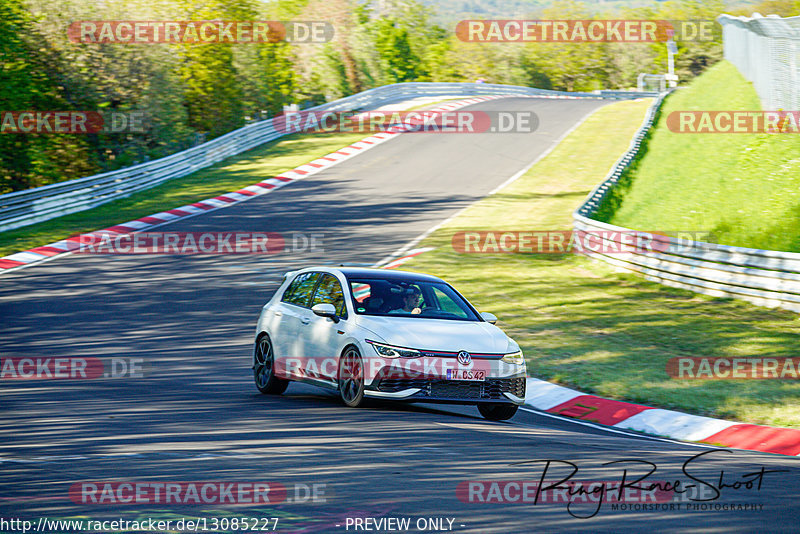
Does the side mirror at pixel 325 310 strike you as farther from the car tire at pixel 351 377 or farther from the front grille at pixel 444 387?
the front grille at pixel 444 387

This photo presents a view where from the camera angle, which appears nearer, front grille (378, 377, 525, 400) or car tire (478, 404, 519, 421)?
front grille (378, 377, 525, 400)

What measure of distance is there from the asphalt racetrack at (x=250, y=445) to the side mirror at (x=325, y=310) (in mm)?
982

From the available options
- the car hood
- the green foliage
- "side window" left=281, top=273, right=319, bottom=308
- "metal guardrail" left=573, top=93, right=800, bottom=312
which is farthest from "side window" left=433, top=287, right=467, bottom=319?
the green foliage

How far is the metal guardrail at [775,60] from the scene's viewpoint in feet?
80.0

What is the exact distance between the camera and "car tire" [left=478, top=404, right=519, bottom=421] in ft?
34.9

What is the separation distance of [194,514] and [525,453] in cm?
306

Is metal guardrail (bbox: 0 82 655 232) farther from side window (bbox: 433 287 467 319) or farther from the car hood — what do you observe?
the car hood

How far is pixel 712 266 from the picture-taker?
696 inches

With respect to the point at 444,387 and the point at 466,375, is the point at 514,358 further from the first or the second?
the point at 444,387

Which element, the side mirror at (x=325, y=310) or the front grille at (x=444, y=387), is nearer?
the front grille at (x=444, y=387)

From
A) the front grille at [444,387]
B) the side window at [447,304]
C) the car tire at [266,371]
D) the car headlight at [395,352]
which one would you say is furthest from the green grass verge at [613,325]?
the car tire at [266,371]

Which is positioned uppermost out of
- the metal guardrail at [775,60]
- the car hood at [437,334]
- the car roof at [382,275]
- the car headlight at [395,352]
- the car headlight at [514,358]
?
the metal guardrail at [775,60]

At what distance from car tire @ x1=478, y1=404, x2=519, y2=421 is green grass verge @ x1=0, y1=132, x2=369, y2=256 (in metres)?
15.8

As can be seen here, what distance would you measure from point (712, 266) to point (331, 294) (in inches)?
349
